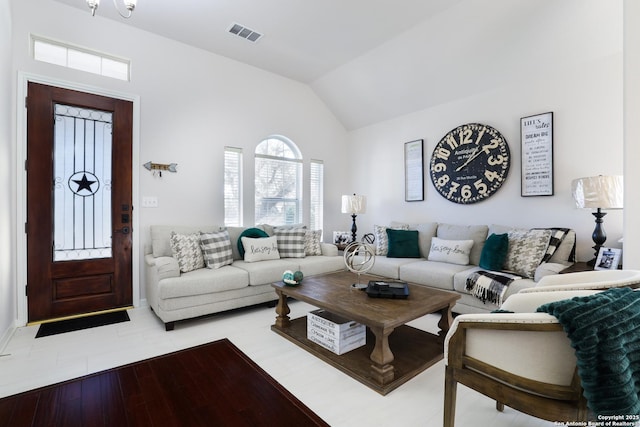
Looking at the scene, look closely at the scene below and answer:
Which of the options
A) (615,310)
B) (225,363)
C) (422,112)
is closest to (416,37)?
(422,112)

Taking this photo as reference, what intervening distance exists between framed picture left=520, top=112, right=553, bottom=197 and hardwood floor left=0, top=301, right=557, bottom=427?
1865mm

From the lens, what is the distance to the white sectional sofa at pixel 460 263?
281cm

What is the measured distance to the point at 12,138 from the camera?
284cm

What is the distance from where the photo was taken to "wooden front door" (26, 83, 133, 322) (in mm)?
2980

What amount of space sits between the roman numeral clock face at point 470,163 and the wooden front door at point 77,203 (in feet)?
13.0

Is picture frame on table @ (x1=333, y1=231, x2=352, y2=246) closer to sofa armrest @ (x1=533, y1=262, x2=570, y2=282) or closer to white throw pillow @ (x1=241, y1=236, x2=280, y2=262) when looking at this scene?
white throw pillow @ (x1=241, y1=236, x2=280, y2=262)

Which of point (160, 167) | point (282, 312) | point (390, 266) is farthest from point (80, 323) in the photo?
point (390, 266)

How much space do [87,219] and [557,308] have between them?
4.00 meters

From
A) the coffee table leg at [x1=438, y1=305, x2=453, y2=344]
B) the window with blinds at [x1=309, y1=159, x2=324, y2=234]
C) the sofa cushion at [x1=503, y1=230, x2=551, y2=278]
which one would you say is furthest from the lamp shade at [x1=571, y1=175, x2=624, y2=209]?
the window with blinds at [x1=309, y1=159, x2=324, y2=234]

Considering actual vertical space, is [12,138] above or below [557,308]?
above

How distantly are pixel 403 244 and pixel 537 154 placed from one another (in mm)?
1815

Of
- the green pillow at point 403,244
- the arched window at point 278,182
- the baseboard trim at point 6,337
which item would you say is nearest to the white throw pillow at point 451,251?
the green pillow at point 403,244

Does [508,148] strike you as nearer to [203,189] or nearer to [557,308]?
[557,308]

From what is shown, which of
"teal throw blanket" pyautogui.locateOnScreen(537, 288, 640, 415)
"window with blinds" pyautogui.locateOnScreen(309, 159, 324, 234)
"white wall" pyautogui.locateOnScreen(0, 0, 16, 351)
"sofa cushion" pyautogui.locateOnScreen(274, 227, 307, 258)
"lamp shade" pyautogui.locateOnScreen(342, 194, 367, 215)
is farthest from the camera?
"window with blinds" pyautogui.locateOnScreen(309, 159, 324, 234)
